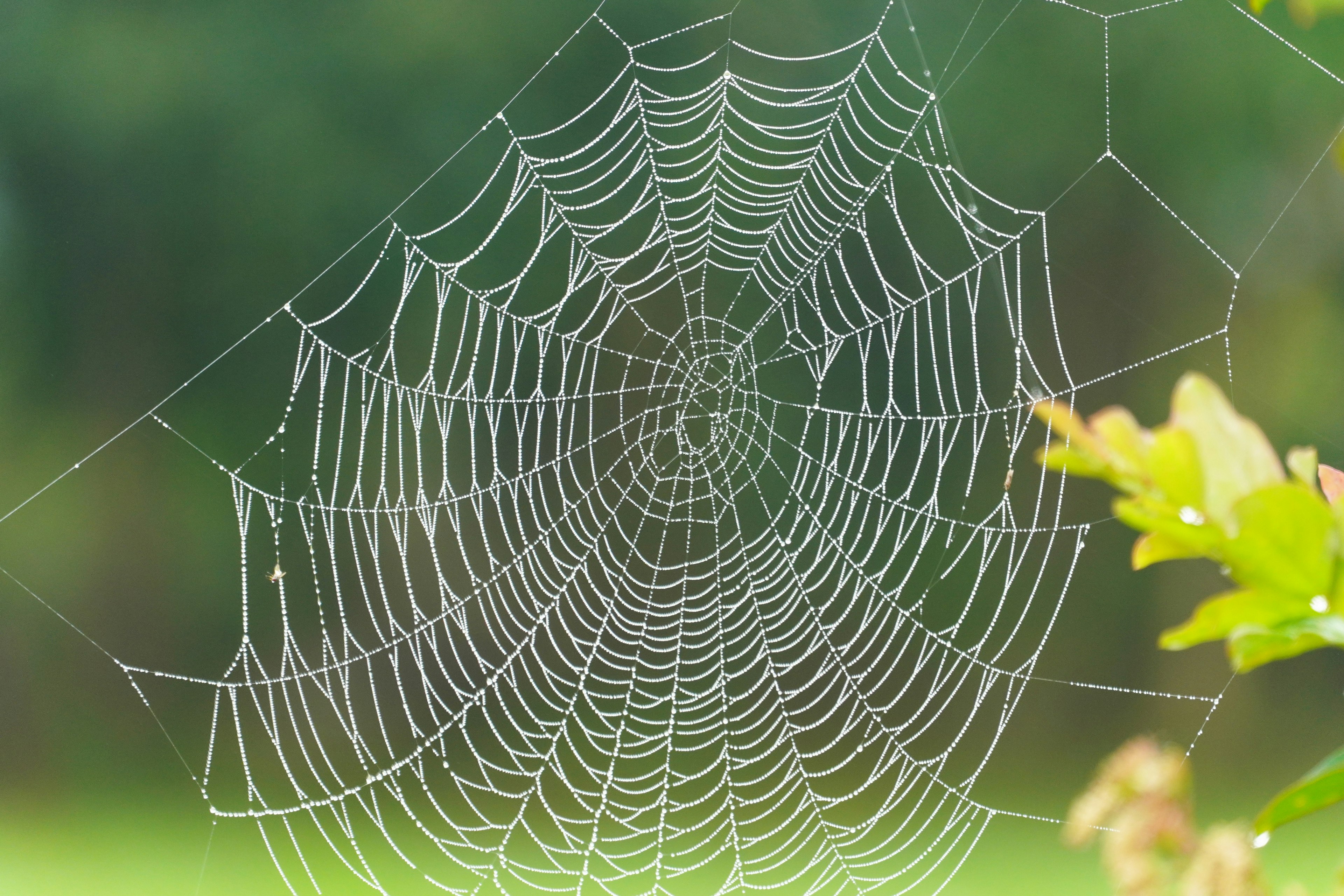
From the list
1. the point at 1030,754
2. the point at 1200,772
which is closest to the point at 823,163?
the point at 1030,754

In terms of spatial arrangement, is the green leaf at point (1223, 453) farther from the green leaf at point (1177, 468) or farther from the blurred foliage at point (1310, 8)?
the blurred foliage at point (1310, 8)

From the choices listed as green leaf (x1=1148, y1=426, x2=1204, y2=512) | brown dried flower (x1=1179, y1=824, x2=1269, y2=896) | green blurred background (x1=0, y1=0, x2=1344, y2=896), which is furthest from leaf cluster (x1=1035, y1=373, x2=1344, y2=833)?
green blurred background (x1=0, y1=0, x2=1344, y2=896)

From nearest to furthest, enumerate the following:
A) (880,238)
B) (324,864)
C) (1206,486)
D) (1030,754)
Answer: (1206,486) < (324,864) < (880,238) < (1030,754)

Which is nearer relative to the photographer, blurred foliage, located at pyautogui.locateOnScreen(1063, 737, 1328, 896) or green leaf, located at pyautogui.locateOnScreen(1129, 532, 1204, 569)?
blurred foliage, located at pyautogui.locateOnScreen(1063, 737, 1328, 896)

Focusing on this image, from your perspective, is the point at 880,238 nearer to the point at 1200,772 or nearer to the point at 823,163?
the point at 823,163

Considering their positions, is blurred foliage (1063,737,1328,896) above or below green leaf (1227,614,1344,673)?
below

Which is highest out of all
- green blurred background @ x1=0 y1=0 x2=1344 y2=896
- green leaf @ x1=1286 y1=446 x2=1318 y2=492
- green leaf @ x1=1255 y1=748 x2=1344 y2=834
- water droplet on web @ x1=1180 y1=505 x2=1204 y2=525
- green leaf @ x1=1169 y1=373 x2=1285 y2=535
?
green blurred background @ x1=0 y1=0 x2=1344 y2=896

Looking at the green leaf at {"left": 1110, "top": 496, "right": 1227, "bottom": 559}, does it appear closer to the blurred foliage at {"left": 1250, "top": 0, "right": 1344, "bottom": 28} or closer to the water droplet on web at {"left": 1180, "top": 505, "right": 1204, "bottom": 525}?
the water droplet on web at {"left": 1180, "top": 505, "right": 1204, "bottom": 525}

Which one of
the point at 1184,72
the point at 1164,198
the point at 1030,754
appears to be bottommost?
the point at 1030,754
